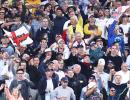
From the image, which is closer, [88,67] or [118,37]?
[88,67]

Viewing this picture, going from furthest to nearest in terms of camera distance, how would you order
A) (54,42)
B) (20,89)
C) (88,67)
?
(54,42), (88,67), (20,89)

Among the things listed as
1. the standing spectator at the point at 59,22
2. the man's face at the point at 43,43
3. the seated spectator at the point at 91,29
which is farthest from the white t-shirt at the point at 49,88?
the seated spectator at the point at 91,29

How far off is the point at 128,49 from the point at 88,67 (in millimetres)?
2250

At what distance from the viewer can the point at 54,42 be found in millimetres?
26625

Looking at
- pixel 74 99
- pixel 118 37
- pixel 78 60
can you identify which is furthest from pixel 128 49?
pixel 74 99

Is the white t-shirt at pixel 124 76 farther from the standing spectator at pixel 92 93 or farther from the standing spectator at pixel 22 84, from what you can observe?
the standing spectator at pixel 22 84

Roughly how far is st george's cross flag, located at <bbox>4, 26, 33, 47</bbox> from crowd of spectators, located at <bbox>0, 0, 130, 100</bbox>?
5.9 inches

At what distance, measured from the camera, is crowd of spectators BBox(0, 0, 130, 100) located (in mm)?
23578

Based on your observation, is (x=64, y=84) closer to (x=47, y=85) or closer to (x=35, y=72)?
(x=47, y=85)

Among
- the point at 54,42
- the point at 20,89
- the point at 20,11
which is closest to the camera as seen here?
the point at 20,89

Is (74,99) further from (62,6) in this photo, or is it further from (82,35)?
(62,6)

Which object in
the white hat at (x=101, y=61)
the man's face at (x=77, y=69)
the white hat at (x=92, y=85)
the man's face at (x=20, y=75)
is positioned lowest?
the white hat at (x=92, y=85)

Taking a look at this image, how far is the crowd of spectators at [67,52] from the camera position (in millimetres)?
23578

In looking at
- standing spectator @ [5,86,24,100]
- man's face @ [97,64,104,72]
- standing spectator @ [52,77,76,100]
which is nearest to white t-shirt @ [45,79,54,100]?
standing spectator @ [52,77,76,100]
